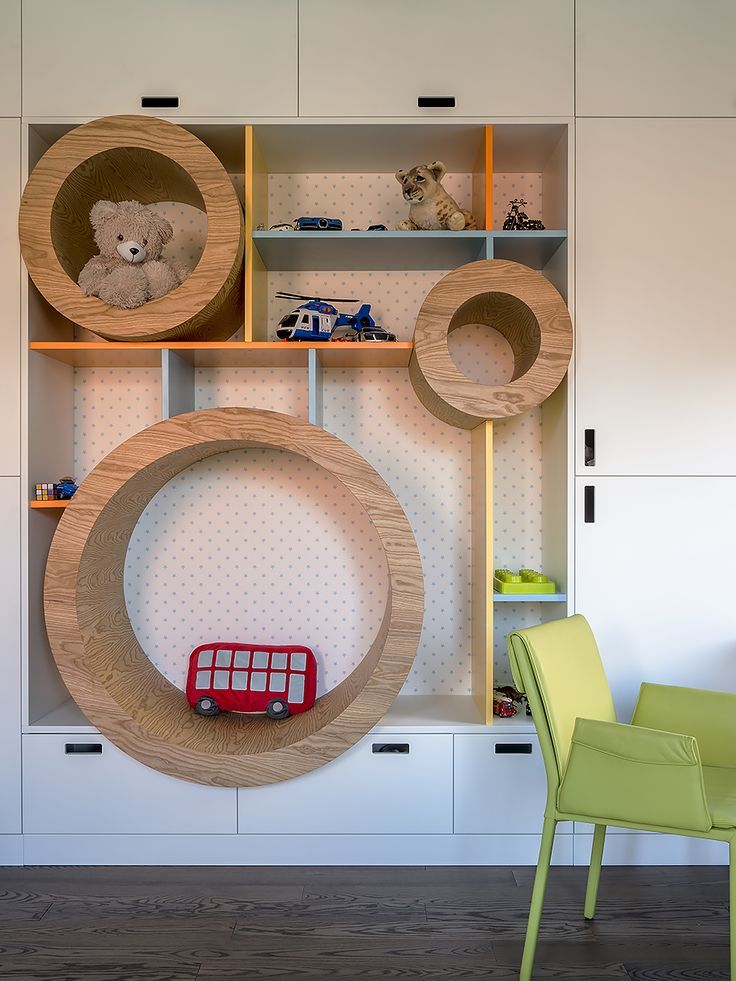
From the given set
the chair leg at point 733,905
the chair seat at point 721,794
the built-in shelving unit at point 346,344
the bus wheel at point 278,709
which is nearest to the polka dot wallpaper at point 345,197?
the built-in shelving unit at point 346,344

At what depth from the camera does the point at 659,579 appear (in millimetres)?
2211

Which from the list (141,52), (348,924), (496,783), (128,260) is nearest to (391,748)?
(496,783)

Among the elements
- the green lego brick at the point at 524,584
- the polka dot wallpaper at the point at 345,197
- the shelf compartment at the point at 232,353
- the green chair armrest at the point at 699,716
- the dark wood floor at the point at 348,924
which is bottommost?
the dark wood floor at the point at 348,924

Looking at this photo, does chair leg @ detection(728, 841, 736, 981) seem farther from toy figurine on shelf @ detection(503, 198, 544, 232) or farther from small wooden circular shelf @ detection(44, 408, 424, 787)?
toy figurine on shelf @ detection(503, 198, 544, 232)

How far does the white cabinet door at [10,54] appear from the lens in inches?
86.2

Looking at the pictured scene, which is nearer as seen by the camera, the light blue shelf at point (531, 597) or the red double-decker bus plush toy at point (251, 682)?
the light blue shelf at point (531, 597)

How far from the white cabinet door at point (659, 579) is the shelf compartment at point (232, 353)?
2.41ft

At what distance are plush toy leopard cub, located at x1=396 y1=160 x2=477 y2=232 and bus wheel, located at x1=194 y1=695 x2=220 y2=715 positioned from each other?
62.2 inches

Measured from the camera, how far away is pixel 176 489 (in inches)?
99.7

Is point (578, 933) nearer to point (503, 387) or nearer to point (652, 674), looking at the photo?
point (652, 674)

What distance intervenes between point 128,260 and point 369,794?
5.62 ft

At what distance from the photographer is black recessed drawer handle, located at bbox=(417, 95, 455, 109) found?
7.19ft

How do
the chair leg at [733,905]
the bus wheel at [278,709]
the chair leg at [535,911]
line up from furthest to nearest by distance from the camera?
the bus wheel at [278,709] → the chair leg at [535,911] → the chair leg at [733,905]

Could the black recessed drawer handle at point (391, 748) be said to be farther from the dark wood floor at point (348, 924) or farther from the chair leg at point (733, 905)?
the chair leg at point (733, 905)
